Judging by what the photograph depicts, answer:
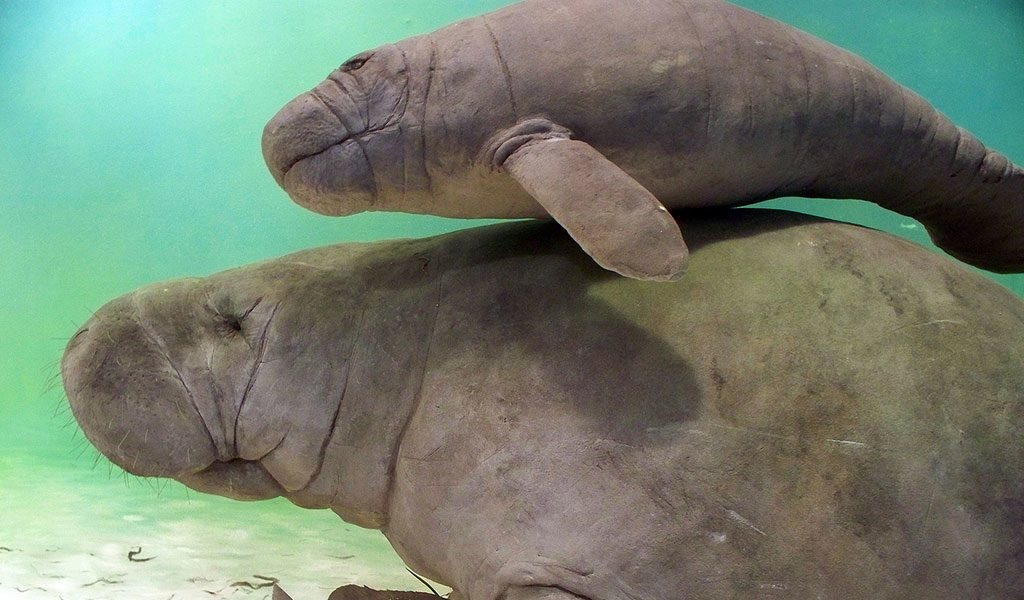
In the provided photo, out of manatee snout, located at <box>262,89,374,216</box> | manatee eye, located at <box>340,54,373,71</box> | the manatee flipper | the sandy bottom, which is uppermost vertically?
manatee eye, located at <box>340,54,373,71</box>

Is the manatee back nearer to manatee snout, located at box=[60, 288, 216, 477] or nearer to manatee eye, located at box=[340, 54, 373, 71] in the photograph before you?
manatee snout, located at box=[60, 288, 216, 477]

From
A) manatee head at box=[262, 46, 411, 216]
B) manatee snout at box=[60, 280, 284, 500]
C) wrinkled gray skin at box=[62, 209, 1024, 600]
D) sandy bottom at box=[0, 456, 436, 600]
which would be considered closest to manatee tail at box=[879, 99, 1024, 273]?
wrinkled gray skin at box=[62, 209, 1024, 600]

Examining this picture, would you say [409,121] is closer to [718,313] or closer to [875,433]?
[718,313]

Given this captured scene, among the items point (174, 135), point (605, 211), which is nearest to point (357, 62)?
point (605, 211)

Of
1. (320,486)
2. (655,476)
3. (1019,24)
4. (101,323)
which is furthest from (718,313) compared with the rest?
(1019,24)

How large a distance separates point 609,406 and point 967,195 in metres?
1.65

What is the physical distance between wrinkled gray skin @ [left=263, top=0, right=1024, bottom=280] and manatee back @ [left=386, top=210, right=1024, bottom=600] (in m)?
0.34

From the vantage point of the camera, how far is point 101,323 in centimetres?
245

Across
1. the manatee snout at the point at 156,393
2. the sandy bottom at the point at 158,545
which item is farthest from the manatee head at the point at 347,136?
the sandy bottom at the point at 158,545

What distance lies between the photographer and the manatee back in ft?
6.32

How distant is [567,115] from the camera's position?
2035mm

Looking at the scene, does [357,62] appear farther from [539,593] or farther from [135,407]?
[539,593]

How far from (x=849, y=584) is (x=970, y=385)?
2.14ft

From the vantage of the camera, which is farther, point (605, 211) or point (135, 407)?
point (135, 407)
